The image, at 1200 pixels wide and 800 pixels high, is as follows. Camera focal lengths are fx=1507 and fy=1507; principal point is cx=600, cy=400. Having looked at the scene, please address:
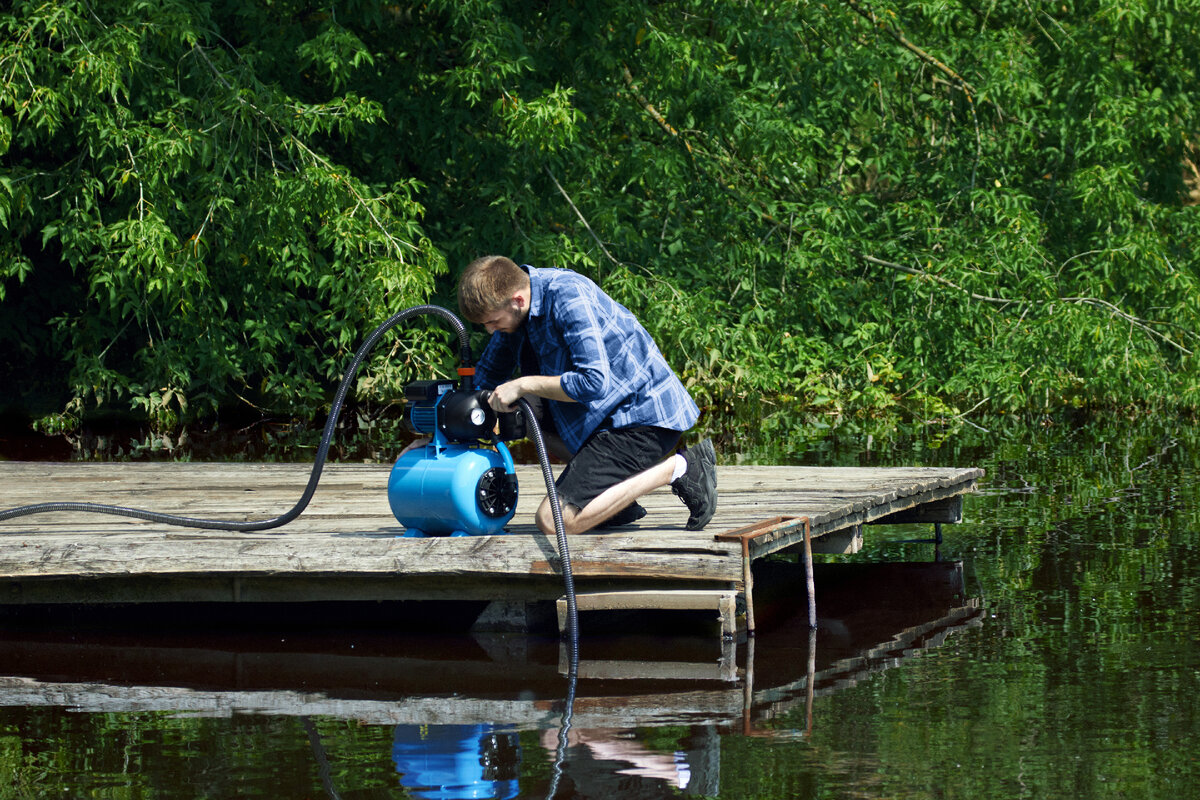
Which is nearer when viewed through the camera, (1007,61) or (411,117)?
(411,117)

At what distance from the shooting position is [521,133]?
1105 cm

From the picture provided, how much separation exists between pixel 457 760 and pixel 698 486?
68.7 inches

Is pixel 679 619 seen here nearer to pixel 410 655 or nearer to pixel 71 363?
pixel 410 655

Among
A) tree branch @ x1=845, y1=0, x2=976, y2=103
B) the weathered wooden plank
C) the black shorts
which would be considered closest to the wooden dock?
the weathered wooden plank

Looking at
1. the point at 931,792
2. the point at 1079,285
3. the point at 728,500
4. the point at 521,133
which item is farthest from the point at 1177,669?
the point at 1079,285

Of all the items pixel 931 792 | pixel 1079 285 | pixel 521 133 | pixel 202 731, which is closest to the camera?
pixel 931 792

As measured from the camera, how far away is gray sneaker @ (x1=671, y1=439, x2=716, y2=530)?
5453mm

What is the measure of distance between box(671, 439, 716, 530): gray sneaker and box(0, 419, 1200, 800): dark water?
46 cm

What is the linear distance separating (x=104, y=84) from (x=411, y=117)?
122 inches

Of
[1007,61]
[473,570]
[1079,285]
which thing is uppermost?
[1007,61]

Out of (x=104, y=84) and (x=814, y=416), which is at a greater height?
(x=104, y=84)

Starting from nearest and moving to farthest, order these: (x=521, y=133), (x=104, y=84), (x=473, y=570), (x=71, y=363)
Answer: (x=473, y=570) < (x=104, y=84) < (x=521, y=133) < (x=71, y=363)

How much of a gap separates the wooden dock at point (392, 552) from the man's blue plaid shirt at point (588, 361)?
428mm

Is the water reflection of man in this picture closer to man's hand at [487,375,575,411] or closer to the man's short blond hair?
man's hand at [487,375,575,411]
